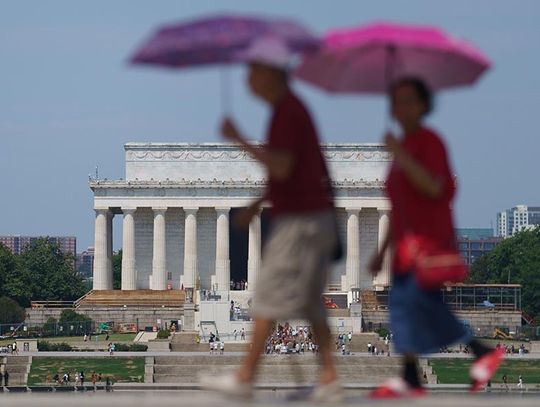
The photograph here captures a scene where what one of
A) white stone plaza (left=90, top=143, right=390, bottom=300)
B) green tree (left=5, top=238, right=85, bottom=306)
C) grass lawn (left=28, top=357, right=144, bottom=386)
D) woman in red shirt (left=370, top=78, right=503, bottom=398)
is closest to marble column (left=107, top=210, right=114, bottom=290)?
white stone plaza (left=90, top=143, right=390, bottom=300)

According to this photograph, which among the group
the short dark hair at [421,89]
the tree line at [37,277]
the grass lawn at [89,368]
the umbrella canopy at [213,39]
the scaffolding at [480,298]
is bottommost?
the grass lawn at [89,368]

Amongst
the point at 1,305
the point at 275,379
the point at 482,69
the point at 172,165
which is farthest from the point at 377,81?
the point at 172,165

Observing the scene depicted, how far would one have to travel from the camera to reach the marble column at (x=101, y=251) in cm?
12393

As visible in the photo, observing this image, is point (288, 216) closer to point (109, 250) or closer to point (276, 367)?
point (276, 367)

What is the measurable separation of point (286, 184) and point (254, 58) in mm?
1068

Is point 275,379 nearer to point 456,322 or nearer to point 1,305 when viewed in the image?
point 1,305

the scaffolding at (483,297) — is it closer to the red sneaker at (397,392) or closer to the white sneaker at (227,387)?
the red sneaker at (397,392)

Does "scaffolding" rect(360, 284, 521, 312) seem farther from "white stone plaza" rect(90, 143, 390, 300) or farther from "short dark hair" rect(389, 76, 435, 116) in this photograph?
"short dark hair" rect(389, 76, 435, 116)

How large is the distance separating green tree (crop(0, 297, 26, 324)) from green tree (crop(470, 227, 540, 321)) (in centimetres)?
3427

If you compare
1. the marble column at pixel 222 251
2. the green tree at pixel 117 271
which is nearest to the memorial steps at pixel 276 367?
the marble column at pixel 222 251

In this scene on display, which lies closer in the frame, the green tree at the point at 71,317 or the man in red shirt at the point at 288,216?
the man in red shirt at the point at 288,216

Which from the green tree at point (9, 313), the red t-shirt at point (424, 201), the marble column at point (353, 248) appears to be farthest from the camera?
the marble column at point (353, 248)

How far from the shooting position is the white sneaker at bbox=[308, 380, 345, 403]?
13.7m

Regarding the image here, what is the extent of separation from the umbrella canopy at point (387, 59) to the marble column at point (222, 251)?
106 m
